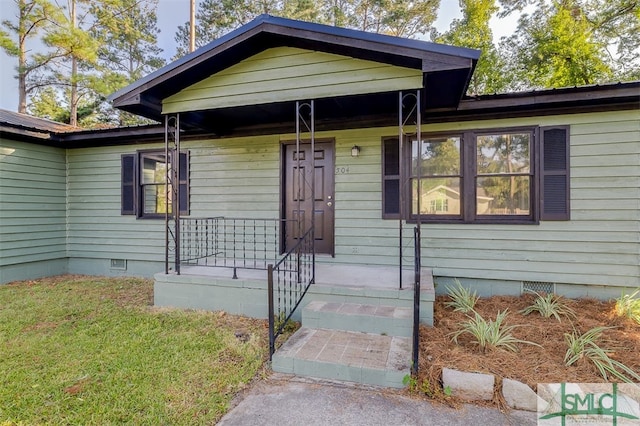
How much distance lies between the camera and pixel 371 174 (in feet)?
16.7

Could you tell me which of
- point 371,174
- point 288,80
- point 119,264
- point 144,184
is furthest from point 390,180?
point 119,264

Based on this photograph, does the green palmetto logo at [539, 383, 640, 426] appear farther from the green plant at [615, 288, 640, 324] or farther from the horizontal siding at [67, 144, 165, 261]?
the horizontal siding at [67, 144, 165, 261]

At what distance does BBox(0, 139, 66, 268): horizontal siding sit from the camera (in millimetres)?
5895

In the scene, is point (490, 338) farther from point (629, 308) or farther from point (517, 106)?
point (517, 106)

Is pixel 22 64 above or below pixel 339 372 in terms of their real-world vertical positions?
above

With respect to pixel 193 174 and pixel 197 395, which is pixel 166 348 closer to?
pixel 197 395

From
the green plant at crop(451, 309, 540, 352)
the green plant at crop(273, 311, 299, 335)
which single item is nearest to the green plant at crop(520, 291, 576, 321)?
the green plant at crop(451, 309, 540, 352)

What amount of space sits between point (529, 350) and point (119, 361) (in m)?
3.71

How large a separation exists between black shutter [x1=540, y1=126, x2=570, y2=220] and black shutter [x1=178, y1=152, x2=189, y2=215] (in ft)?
19.1

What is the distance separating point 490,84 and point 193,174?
11.1 meters

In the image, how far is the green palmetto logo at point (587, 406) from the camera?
2133mm

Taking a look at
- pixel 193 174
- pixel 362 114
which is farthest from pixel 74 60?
pixel 362 114

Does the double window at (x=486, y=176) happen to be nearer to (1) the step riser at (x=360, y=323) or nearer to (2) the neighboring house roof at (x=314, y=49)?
(2) the neighboring house roof at (x=314, y=49)

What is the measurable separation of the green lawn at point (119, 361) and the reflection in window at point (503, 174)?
11.8 ft
